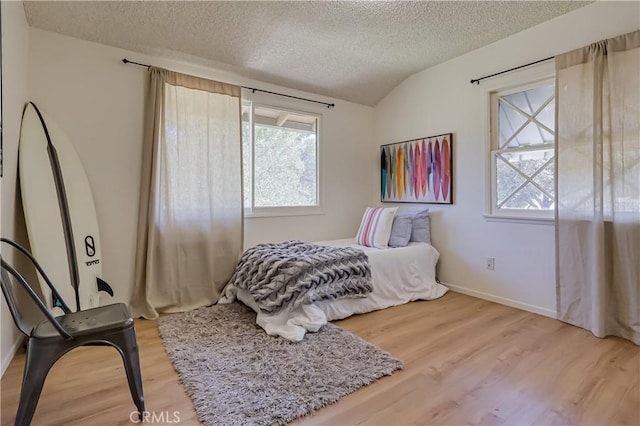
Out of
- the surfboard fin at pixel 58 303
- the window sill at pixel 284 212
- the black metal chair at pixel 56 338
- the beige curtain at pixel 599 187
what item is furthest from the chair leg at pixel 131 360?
the beige curtain at pixel 599 187

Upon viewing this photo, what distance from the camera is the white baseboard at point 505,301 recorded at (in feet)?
8.97

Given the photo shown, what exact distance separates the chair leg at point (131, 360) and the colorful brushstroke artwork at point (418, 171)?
3026 mm

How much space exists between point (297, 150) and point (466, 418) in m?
3.00

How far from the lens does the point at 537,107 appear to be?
113 inches

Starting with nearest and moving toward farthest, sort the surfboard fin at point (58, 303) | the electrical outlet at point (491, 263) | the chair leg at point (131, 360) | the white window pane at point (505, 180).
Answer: the chair leg at point (131, 360), the surfboard fin at point (58, 303), the white window pane at point (505, 180), the electrical outlet at point (491, 263)

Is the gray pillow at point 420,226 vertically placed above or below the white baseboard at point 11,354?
above

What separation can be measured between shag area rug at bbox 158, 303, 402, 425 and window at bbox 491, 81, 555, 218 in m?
1.93

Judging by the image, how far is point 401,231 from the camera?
349 cm

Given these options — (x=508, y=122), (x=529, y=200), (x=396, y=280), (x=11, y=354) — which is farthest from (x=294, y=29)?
(x=11, y=354)

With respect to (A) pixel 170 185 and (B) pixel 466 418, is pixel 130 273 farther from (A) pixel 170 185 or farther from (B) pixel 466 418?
(B) pixel 466 418

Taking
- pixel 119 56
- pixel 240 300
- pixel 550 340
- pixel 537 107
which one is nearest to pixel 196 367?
pixel 240 300

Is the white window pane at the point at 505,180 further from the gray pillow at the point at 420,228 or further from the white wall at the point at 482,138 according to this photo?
the gray pillow at the point at 420,228

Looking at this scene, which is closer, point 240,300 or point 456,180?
point 240,300

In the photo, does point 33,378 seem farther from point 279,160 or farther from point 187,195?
point 279,160
